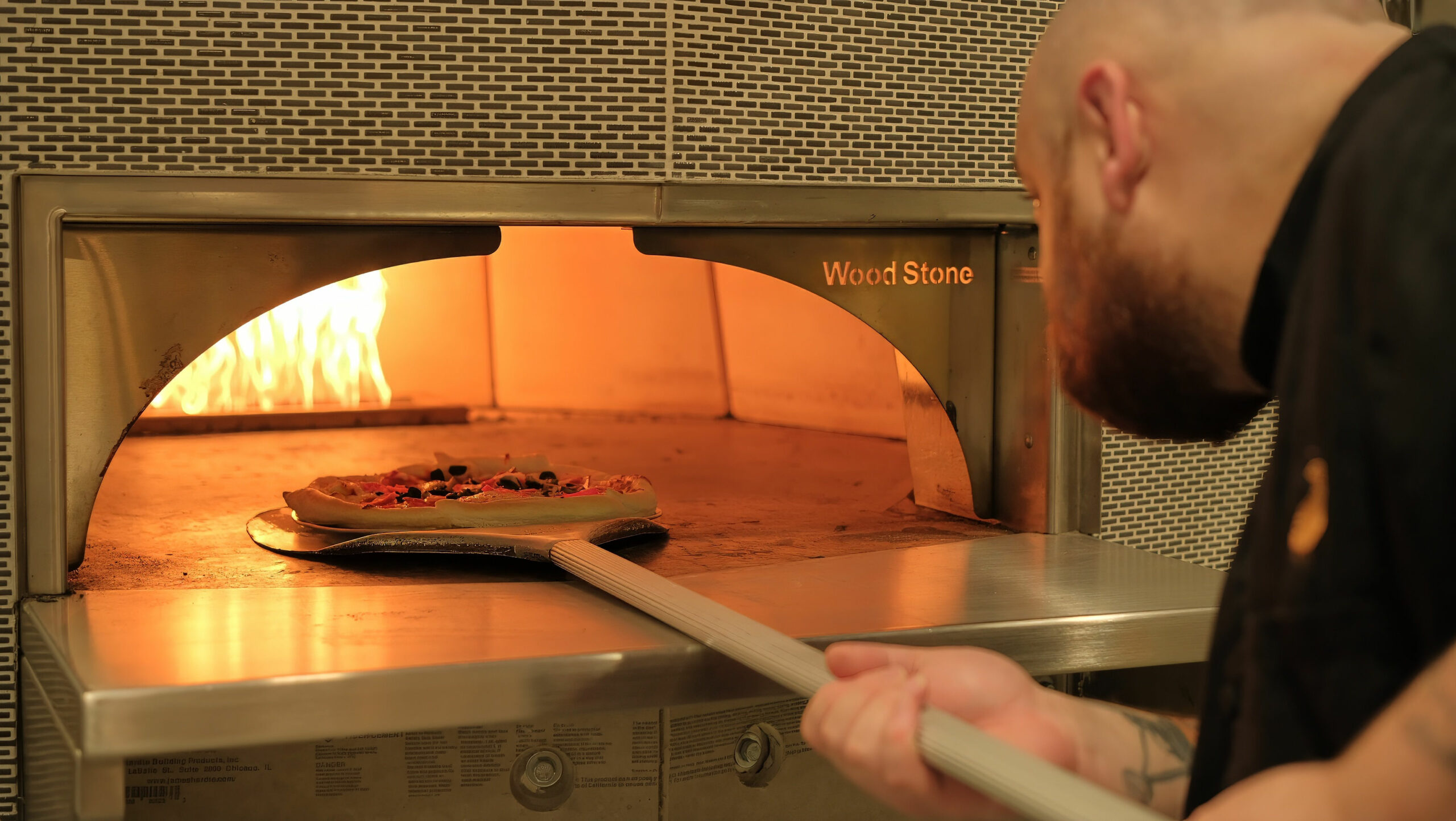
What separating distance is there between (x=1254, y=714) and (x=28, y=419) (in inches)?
48.2

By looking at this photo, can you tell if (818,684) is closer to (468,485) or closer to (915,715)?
(915,715)

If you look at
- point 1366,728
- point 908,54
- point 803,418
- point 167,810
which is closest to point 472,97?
point 908,54

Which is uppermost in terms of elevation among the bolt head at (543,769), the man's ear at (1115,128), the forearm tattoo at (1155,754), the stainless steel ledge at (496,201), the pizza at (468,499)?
the stainless steel ledge at (496,201)

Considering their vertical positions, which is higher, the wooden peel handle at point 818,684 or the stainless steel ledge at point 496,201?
the stainless steel ledge at point 496,201

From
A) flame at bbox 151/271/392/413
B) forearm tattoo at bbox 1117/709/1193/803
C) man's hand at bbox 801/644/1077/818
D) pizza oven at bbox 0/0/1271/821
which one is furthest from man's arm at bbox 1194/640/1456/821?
flame at bbox 151/271/392/413

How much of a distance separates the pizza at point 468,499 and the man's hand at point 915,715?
86cm

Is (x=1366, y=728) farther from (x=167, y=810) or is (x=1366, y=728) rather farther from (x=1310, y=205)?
(x=167, y=810)

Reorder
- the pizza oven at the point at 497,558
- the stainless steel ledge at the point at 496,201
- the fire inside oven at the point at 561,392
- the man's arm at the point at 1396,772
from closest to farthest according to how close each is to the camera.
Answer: the man's arm at the point at 1396,772
the pizza oven at the point at 497,558
the stainless steel ledge at the point at 496,201
the fire inside oven at the point at 561,392

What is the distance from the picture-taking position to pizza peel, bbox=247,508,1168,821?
67 cm

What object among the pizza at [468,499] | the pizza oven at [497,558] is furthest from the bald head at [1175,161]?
the pizza at [468,499]

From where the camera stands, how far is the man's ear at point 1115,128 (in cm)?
70

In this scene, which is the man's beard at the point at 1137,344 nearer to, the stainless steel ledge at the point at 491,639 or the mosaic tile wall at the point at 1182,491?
the stainless steel ledge at the point at 491,639

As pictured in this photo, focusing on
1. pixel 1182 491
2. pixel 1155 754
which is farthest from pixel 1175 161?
pixel 1182 491

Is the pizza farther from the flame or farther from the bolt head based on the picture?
the flame
